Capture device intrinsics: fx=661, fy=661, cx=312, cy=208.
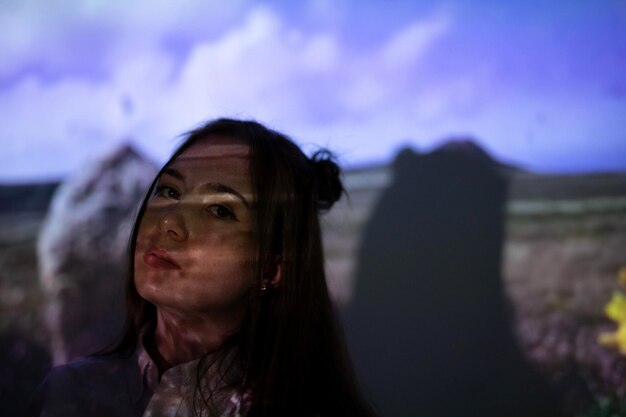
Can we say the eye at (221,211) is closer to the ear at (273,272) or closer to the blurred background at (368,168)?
the ear at (273,272)

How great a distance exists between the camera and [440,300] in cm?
143

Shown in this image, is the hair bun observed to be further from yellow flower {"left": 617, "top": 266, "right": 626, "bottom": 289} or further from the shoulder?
yellow flower {"left": 617, "top": 266, "right": 626, "bottom": 289}

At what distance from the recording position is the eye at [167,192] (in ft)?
3.45

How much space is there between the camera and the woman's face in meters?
1.00

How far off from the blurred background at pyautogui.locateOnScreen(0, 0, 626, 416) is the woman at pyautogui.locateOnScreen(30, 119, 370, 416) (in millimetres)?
330

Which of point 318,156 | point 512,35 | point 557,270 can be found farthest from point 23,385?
point 512,35

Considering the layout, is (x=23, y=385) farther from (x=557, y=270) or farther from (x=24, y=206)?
(x=557, y=270)

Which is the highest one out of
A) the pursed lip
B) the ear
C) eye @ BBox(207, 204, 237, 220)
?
eye @ BBox(207, 204, 237, 220)

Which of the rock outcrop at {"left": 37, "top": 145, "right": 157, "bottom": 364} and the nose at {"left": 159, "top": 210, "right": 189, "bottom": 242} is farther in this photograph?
the rock outcrop at {"left": 37, "top": 145, "right": 157, "bottom": 364}

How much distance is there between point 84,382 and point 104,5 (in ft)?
2.69

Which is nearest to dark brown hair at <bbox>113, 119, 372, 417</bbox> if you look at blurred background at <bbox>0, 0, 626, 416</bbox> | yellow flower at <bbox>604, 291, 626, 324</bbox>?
blurred background at <bbox>0, 0, 626, 416</bbox>

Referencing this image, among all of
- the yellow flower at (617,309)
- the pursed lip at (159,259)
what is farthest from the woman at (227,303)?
the yellow flower at (617,309)

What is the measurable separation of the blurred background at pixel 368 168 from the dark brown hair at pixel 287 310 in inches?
11.9

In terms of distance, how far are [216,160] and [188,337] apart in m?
0.28
